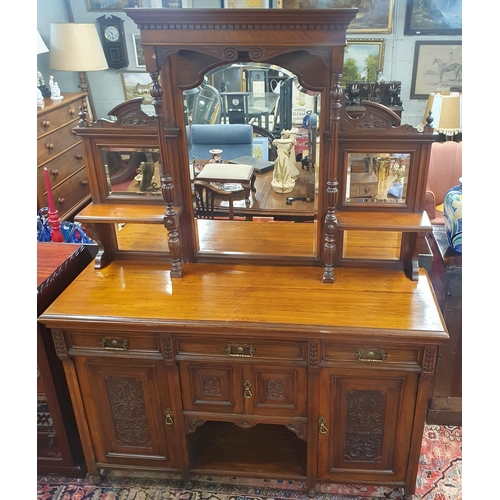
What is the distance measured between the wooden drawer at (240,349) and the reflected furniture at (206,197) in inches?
19.2

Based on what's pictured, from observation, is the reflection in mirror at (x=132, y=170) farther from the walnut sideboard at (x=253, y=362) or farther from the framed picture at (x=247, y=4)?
the framed picture at (x=247, y=4)

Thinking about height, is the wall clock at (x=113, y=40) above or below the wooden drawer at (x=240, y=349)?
above

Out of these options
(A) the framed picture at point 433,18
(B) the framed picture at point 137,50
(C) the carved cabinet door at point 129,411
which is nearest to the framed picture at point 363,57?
(A) the framed picture at point 433,18

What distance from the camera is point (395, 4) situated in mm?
4008

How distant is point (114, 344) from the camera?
1633 millimetres

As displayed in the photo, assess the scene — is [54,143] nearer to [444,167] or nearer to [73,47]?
[73,47]

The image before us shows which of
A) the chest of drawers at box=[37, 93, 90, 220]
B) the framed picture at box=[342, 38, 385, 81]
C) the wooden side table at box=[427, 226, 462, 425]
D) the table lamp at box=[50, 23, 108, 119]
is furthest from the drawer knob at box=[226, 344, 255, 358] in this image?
the framed picture at box=[342, 38, 385, 81]

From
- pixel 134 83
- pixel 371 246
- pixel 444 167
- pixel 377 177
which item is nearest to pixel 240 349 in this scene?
pixel 371 246

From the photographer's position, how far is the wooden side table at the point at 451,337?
1.87 meters

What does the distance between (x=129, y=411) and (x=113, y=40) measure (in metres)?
3.59

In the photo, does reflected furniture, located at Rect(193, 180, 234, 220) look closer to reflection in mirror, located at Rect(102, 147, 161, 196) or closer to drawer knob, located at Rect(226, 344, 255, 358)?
reflection in mirror, located at Rect(102, 147, 161, 196)

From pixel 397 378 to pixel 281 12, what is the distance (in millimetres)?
1199

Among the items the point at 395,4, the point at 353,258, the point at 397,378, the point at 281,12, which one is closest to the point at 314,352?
the point at 397,378

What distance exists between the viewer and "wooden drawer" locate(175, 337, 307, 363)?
1.56m
